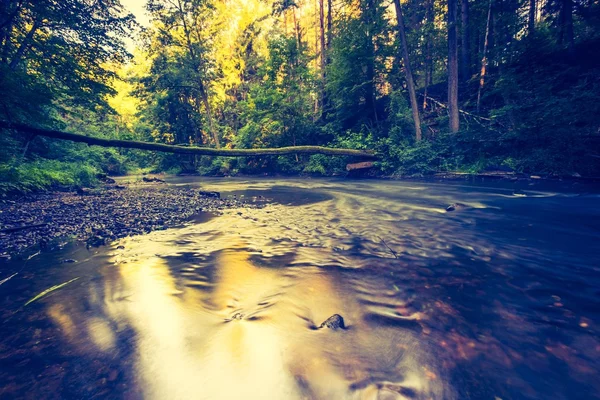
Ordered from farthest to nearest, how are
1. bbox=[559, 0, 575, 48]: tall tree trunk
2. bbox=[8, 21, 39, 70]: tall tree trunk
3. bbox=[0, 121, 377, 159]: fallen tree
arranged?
bbox=[559, 0, 575, 48]: tall tree trunk < bbox=[8, 21, 39, 70]: tall tree trunk < bbox=[0, 121, 377, 159]: fallen tree

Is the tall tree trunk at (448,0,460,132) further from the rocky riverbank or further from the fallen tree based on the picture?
the rocky riverbank

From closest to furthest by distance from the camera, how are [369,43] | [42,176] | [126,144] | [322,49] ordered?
[126,144], [42,176], [369,43], [322,49]

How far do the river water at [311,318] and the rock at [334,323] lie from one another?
5 cm

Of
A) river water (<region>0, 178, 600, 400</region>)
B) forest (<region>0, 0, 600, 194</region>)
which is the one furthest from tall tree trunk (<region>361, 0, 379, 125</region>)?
river water (<region>0, 178, 600, 400</region>)

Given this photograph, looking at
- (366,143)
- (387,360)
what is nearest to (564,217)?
(387,360)

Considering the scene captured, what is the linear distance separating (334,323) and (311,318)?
0.28 meters

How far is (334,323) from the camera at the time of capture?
2564 millimetres

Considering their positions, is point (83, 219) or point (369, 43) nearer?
point (83, 219)

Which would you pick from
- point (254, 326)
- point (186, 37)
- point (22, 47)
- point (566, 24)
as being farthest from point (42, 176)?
point (566, 24)

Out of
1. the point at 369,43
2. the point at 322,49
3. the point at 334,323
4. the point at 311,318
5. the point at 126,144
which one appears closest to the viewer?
the point at 334,323

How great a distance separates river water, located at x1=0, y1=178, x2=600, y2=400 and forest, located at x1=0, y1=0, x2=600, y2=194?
306 inches

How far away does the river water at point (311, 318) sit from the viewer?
1905 millimetres

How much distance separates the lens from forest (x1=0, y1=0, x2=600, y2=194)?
10172 millimetres

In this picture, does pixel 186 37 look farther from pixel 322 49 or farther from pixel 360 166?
pixel 360 166
